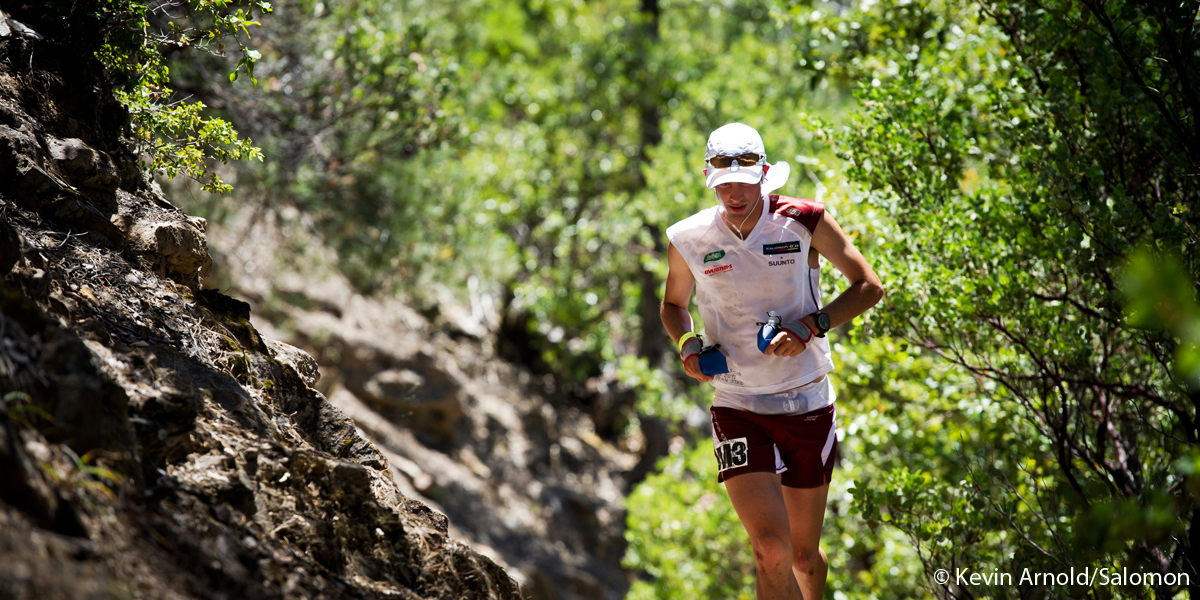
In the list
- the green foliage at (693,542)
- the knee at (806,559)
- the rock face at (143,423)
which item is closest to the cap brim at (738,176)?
the knee at (806,559)

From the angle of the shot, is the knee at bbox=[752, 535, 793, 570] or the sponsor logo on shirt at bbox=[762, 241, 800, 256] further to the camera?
the sponsor logo on shirt at bbox=[762, 241, 800, 256]

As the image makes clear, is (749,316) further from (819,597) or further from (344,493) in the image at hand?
(344,493)

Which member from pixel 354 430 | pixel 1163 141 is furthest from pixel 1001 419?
pixel 354 430

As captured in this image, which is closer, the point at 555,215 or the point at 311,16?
the point at 311,16

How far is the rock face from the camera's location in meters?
2.00

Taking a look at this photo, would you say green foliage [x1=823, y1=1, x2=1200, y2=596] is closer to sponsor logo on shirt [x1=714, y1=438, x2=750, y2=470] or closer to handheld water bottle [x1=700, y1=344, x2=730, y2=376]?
sponsor logo on shirt [x1=714, y1=438, x2=750, y2=470]

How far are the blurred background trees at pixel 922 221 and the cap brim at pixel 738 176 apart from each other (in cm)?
147

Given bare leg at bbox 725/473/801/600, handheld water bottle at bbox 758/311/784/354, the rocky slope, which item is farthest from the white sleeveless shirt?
the rocky slope

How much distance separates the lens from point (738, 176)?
3.46m

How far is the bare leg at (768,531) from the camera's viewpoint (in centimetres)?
323

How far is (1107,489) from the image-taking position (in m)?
4.20

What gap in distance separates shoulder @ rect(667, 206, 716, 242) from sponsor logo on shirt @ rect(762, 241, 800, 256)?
0.88ft

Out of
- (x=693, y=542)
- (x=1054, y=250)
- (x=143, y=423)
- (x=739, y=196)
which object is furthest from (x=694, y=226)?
(x=693, y=542)

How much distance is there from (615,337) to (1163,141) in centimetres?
1096
